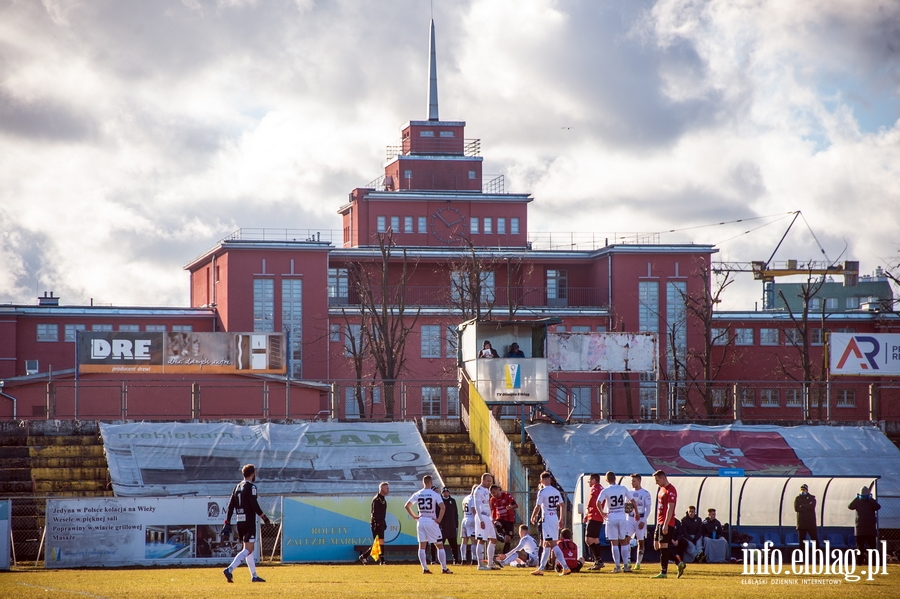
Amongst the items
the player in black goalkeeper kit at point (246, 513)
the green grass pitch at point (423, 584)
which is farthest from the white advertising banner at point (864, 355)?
the player in black goalkeeper kit at point (246, 513)

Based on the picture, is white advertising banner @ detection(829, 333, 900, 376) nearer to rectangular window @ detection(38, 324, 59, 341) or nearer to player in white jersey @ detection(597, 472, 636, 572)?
player in white jersey @ detection(597, 472, 636, 572)

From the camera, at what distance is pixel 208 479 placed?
30.0 meters

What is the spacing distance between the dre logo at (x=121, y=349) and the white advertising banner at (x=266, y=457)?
5726mm

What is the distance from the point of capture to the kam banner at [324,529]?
2408cm

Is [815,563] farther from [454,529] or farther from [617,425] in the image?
[617,425]

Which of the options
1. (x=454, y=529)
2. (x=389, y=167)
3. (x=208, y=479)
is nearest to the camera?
(x=454, y=529)

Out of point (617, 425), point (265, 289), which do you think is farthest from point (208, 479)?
point (265, 289)

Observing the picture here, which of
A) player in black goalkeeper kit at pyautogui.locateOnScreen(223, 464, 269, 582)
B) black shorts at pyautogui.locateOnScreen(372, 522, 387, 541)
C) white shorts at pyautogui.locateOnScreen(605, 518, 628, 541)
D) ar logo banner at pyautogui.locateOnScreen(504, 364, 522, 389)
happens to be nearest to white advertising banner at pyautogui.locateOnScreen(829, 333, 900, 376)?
ar logo banner at pyautogui.locateOnScreen(504, 364, 522, 389)

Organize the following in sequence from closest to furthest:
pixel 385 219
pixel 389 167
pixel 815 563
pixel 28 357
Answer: pixel 815 563
pixel 28 357
pixel 385 219
pixel 389 167

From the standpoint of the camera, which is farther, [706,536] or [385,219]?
[385,219]

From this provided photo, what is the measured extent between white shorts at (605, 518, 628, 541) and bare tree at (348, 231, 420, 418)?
91.2 ft

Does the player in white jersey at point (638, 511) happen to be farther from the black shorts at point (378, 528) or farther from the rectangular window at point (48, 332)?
the rectangular window at point (48, 332)

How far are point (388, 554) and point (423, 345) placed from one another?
3850 centimetres

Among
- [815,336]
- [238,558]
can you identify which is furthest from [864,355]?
[815,336]
